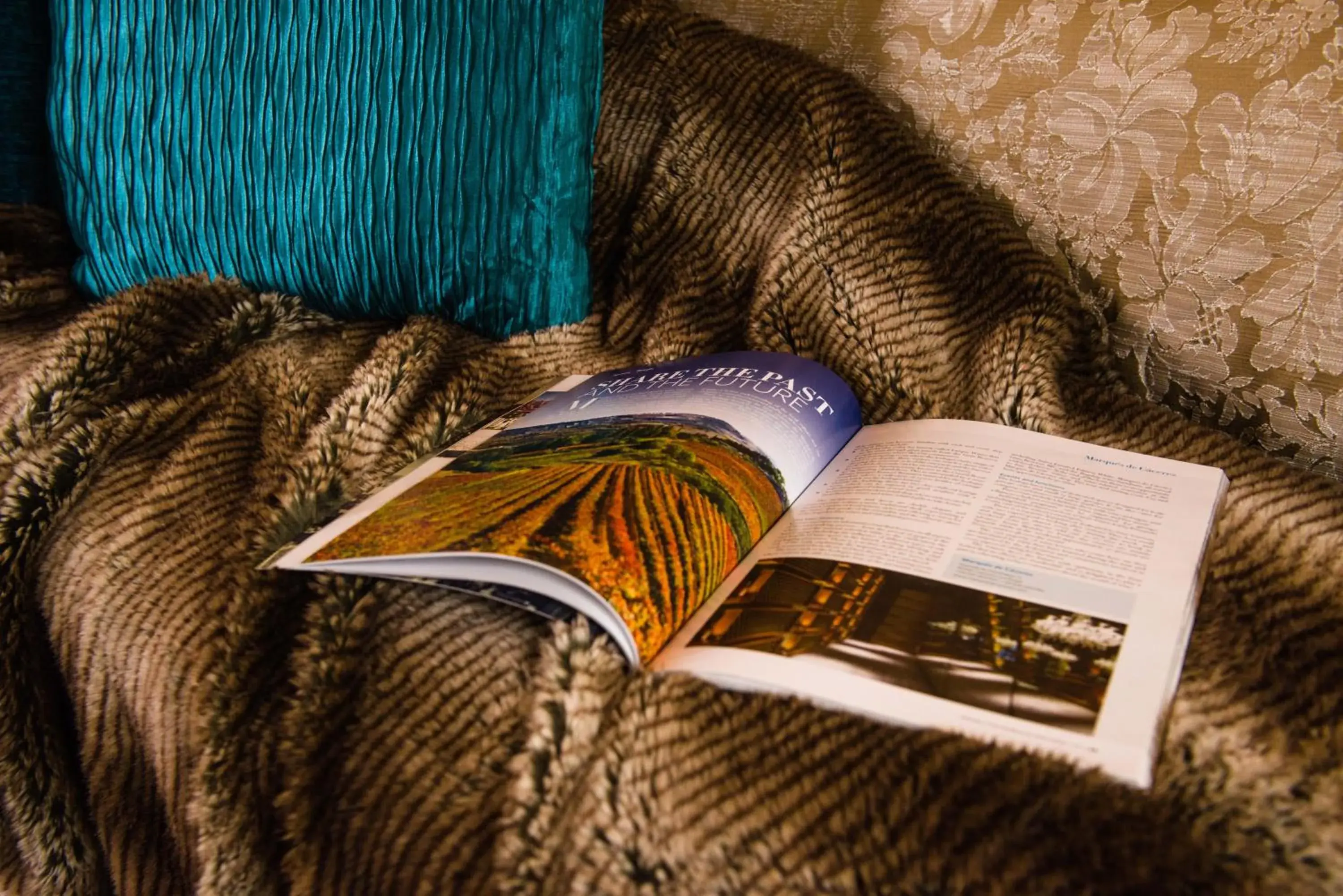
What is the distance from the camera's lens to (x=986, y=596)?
1.63 ft

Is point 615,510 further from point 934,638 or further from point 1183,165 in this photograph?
point 1183,165

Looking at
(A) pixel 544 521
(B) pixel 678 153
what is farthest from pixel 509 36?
(A) pixel 544 521

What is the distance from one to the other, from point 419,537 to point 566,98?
16.2 inches

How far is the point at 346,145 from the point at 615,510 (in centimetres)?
45

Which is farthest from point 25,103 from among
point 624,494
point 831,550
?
point 831,550

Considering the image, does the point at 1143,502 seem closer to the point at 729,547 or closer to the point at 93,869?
the point at 729,547

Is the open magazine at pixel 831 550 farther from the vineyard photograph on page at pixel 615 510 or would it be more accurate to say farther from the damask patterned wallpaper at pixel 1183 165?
the damask patterned wallpaper at pixel 1183 165

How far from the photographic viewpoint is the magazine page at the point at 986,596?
428 mm

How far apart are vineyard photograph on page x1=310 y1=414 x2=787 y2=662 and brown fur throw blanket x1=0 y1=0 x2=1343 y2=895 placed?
0.04 meters

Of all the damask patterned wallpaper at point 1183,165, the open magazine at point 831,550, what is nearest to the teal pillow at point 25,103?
the open magazine at point 831,550

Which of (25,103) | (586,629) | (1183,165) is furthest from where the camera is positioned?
(25,103)

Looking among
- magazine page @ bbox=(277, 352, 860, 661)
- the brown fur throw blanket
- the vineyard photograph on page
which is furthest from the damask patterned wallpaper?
the vineyard photograph on page

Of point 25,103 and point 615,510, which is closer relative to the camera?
point 615,510

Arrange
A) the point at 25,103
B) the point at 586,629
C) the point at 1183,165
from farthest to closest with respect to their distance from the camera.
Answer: the point at 25,103, the point at 1183,165, the point at 586,629
